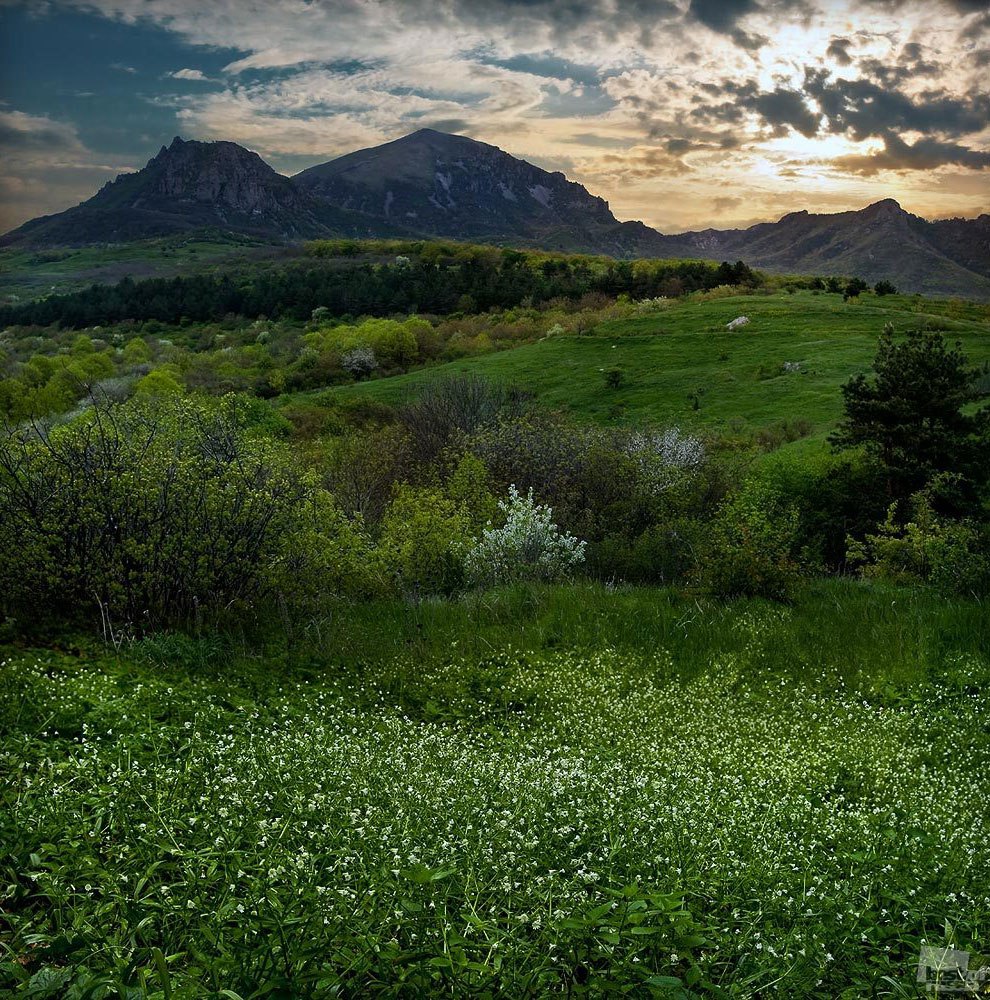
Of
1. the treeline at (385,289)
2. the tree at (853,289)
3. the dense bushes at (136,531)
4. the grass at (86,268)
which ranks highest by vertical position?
the grass at (86,268)

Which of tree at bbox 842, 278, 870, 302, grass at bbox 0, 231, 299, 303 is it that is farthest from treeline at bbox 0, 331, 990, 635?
grass at bbox 0, 231, 299, 303

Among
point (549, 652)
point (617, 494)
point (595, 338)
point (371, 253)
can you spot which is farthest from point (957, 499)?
point (371, 253)

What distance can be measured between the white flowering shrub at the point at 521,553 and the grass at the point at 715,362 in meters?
19.7

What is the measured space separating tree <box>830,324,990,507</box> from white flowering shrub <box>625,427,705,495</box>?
5371mm

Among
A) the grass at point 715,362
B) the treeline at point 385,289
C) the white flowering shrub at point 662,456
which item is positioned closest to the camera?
the white flowering shrub at point 662,456

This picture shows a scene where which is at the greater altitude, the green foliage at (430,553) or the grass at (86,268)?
the grass at (86,268)

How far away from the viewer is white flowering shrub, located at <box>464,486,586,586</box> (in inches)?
530

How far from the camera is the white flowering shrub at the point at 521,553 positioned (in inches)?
530

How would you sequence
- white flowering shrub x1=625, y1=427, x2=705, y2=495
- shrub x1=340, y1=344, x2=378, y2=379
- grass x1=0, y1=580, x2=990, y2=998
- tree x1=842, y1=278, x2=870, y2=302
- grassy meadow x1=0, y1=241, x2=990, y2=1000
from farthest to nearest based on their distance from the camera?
tree x1=842, y1=278, x2=870, y2=302, shrub x1=340, y1=344, x2=378, y2=379, white flowering shrub x1=625, y1=427, x2=705, y2=495, grassy meadow x1=0, y1=241, x2=990, y2=1000, grass x1=0, y1=580, x2=990, y2=998

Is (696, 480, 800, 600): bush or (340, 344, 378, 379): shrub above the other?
(340, 344, 378, 379): shrub

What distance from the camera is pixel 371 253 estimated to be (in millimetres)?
152000

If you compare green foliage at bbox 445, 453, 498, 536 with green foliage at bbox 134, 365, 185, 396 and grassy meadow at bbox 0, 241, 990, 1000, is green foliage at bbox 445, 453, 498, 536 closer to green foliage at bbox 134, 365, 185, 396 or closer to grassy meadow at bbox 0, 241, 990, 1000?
grassy meadow at bbox 0, 241, 990, 1000

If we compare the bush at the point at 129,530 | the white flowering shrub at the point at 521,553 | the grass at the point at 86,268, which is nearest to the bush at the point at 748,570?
the white flowering shrub at the point at 521,553

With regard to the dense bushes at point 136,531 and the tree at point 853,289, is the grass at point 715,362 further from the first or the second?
the dense bushes at point 136,531
